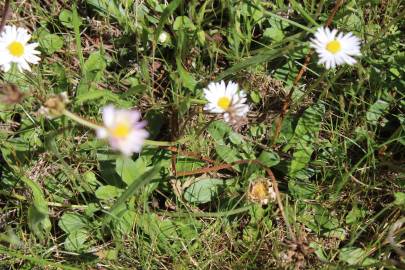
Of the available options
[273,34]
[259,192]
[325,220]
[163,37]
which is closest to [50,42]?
[163,37]

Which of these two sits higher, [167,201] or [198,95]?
[198,95]

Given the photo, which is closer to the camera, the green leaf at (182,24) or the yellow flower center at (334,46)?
the yellow flower center at (334,46)

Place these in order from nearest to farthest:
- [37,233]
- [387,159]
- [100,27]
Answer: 1. [37,233]
2. [387,159]
3. [100,27]

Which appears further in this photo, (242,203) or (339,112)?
(339,112)

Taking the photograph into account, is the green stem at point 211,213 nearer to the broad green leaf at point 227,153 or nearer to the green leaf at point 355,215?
the broad green leaf at point 227,153

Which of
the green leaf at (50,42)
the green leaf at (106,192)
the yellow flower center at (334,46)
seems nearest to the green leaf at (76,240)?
the green leaf at (106,192)

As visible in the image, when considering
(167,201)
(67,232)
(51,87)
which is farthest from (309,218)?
Result: (51,87)

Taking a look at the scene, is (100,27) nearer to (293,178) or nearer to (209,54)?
(209,54)

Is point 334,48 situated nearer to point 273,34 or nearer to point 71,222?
point 273,34
